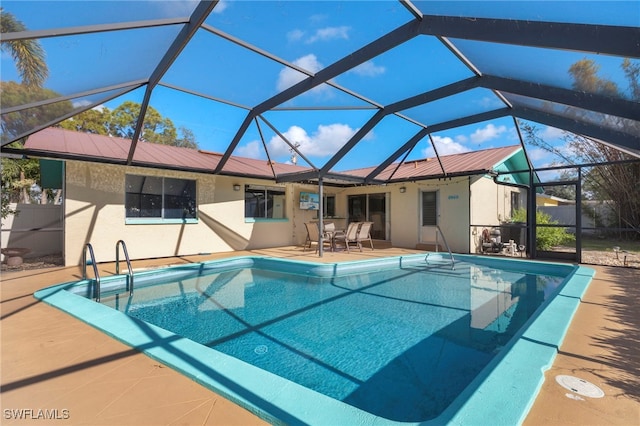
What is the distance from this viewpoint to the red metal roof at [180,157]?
8008 millimetres

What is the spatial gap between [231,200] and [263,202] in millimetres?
1541

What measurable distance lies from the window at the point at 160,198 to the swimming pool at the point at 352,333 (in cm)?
272

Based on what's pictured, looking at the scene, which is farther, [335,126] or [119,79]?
[335,126]

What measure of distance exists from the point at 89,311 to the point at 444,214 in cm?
1105

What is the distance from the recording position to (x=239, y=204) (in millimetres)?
11711

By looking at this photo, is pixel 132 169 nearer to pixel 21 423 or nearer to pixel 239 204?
pixel 239 204

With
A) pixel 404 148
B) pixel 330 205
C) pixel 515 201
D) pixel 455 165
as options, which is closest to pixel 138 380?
pixel 404 148

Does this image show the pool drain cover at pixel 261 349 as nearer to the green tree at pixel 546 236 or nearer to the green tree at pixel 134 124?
the green tree at pixel 546 236

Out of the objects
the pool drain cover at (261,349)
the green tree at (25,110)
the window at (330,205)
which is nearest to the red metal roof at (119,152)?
the green tree at (25,110)

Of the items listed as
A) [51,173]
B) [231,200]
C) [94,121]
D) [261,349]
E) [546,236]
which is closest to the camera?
[261,349]

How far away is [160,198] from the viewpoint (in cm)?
984

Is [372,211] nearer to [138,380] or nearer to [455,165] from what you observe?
[455,165]

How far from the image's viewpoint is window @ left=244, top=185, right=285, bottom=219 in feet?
39.9

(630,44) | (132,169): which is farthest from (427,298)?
(132,169)
